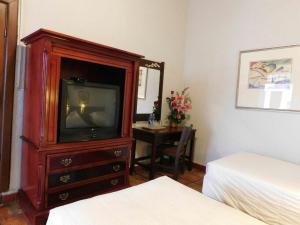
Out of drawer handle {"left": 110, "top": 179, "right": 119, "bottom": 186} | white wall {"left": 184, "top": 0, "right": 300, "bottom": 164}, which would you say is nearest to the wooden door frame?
drawer handle {"left": 110, "top": 179, "right": 119, "bottom": 186}

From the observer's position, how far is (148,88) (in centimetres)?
349

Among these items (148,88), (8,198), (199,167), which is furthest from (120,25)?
(199,167)

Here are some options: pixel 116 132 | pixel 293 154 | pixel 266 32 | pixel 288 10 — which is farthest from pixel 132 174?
pixel 288 10

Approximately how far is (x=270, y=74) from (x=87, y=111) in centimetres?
239

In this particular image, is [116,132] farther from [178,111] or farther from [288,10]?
[288,10]

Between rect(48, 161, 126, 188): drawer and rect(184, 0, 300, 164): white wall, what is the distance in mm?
1767

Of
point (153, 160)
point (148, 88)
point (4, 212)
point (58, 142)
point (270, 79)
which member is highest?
point (270, 79)

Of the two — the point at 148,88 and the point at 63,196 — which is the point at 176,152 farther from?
the point at 63,196

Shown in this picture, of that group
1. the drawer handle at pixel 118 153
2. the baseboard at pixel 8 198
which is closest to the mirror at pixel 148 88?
the drawer handle at pixel 118 153

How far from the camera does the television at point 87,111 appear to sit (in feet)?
6.73

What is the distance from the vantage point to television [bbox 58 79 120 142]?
205 centimetres

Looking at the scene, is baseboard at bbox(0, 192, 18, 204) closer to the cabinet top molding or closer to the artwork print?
the cabinet top molding

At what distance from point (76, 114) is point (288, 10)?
9.46 feet

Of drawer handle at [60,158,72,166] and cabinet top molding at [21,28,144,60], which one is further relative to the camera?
drawer handle at [60,158,72,166]
